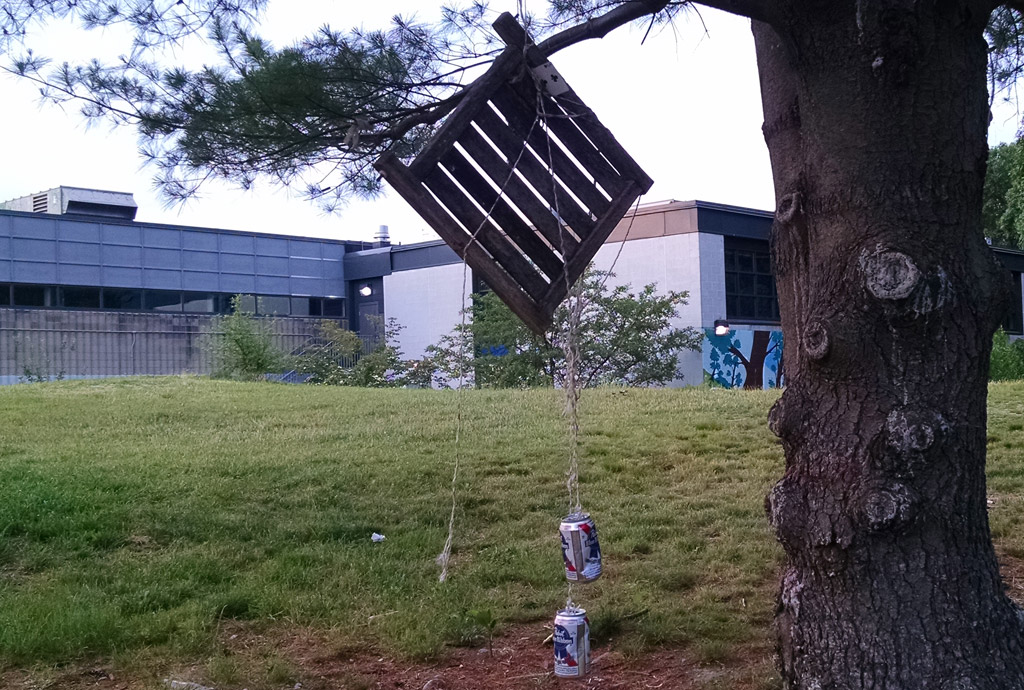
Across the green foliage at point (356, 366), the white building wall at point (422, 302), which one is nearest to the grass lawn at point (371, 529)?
the green foliage at point (356, 366)

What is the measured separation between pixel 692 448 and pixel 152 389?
7.70 m

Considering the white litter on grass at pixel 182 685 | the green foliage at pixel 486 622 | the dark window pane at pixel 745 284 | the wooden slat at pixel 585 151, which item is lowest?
the white litter on grass at pixel 182 685

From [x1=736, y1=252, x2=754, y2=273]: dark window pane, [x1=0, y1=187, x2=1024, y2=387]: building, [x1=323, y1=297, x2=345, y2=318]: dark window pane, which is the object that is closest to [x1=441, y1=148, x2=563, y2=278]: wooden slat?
[x1=0, y1=187, x2=1024, y2=387]: building

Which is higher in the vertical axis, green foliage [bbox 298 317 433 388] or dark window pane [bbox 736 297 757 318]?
dark window pane [bbox 736 297 757 318]

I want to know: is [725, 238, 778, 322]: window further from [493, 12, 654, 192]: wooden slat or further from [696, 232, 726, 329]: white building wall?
[493, 12, 654, 192]: wooden slat

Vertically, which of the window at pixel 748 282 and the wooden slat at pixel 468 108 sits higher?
the window at pixel 748 282

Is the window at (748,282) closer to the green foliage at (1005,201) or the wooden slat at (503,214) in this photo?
the green foliage at (1005,201)

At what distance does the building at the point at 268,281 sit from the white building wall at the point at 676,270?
3 centimetres

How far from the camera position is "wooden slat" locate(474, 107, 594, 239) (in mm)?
4180

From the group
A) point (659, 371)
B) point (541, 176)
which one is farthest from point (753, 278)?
point (541, 176)

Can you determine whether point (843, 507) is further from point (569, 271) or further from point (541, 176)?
point (541, 176)

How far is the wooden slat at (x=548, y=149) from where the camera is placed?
4191 millimetres

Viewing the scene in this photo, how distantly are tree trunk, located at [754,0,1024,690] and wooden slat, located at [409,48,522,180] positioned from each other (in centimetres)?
124

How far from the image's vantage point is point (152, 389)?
12734 mm
